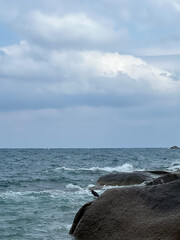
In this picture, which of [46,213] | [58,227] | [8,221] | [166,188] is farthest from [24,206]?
[166,188]

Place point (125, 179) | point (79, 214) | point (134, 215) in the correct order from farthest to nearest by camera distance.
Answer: point (125, 179), point (79, 214), point (134, 215)

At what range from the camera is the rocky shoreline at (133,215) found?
8.34 meters

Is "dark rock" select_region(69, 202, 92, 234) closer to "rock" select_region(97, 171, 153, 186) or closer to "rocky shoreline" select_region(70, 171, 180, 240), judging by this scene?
"rocky shoreline" select_region(70, 171, 180, 240)

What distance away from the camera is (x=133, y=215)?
354 inches

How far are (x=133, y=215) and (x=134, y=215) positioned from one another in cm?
3

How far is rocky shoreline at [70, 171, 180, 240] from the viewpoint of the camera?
8.34 meters

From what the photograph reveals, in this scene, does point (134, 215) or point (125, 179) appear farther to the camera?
point (125, 179)

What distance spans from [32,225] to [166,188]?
15.2ft

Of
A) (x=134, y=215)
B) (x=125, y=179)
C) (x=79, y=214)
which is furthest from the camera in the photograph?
(x=125, y=179)

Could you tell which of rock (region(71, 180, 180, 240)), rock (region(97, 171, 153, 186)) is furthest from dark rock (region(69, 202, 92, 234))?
rock (region(97, 171, 153, 186))

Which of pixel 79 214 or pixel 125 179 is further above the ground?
pixel 125 179

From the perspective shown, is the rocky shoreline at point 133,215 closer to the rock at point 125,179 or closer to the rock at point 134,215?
the rock at point 134,215

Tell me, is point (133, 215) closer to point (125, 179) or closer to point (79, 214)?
point (79, 214)

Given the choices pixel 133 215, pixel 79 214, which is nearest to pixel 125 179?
pixel 79 214
